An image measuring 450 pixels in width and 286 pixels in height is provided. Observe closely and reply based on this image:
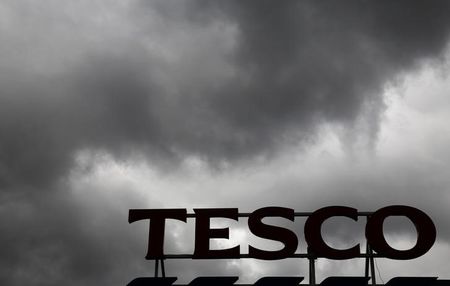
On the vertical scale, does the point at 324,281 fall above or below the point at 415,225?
below

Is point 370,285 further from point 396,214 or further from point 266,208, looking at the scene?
point 266,208

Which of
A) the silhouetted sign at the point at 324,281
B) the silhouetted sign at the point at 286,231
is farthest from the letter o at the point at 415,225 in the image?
the silhouetted sign at the point at 324,281

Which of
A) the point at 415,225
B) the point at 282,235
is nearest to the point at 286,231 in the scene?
the point at 282,235

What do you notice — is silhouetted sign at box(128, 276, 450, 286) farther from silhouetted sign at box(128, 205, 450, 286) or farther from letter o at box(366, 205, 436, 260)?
letter o at box(366, 205, 436, 260)

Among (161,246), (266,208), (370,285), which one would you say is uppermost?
(266,208)

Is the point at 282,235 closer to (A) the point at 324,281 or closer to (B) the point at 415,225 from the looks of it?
(A) the point at 324,281

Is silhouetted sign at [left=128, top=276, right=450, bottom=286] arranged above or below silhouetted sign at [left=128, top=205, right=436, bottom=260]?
below

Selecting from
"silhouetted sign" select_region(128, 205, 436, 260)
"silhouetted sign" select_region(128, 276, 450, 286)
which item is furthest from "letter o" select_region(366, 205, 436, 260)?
"silhouetted sign" select_region(128, 276, 450, 286)

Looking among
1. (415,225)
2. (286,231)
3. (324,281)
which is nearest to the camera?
(324,281)

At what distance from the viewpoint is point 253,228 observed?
26.5 metres

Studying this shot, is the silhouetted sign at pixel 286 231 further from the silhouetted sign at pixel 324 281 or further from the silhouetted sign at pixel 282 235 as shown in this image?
the silhouetted sign at pixel 324 281

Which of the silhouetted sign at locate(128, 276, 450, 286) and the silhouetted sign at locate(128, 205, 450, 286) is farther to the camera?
the silhouetted sign at locate(128, 205, 450, 286)

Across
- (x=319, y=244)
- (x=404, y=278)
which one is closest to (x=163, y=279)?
(x=319, y=244)

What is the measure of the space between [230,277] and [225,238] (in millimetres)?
2234
